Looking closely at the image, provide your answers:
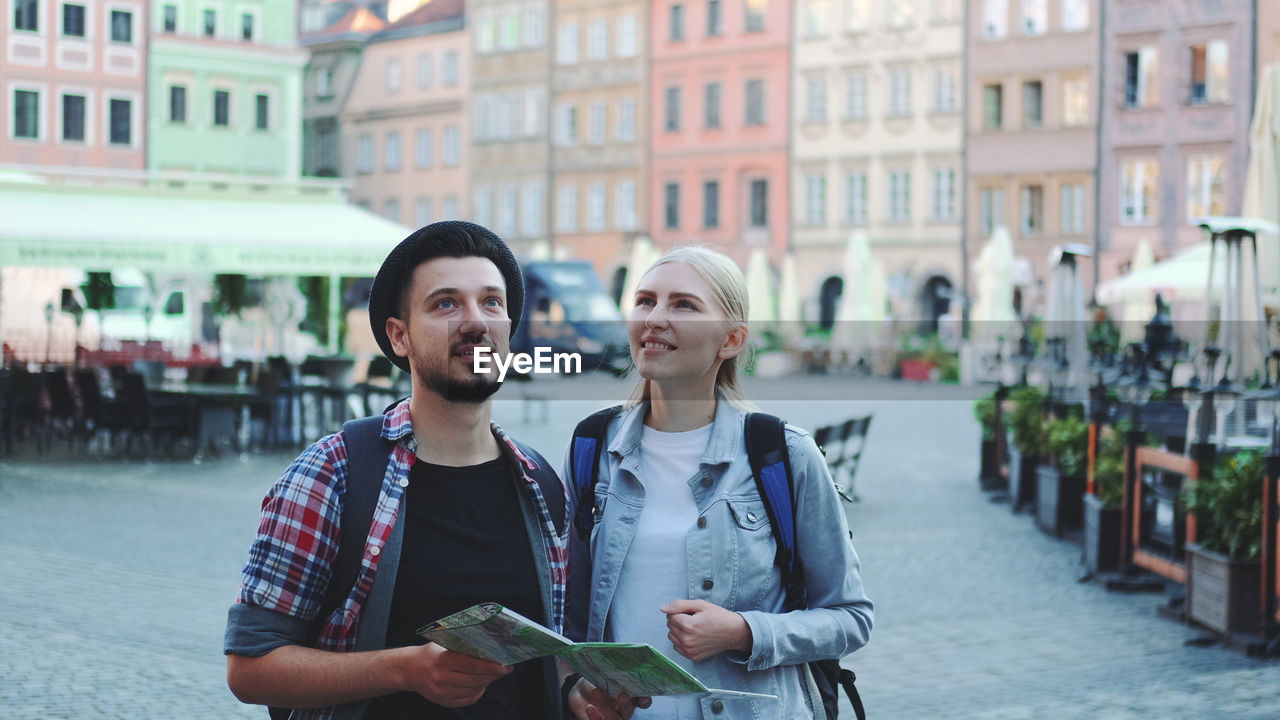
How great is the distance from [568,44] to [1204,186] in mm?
22648

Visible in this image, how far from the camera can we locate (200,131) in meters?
50.4

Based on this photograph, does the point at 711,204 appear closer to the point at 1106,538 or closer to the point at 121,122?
the point at 121,122

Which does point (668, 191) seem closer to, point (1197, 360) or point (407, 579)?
point (1197, 360)

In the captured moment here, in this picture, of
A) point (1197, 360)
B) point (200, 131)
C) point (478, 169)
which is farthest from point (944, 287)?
point (1197, 360)

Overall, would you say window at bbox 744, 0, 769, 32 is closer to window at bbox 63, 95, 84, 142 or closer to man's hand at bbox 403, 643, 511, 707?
window at bbox 63, 95, 84, 142

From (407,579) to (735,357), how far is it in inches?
30.1

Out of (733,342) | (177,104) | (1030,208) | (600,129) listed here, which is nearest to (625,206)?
(600,129)

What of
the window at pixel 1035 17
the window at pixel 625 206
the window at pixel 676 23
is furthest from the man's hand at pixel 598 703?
the window at pixel 676 23

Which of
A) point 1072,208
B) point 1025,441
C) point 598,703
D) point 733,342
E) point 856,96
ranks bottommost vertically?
point 1025,441

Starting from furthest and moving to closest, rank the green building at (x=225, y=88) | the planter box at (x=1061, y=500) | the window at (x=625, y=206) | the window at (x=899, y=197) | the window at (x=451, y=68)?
1. the window at (x=451, y=68)
2. the window at (x=625, y=206)
3. the green building at (x=225, y=88)
4. the window at (x=899, y=197)
5. the planter box at (x=1061, y=500)

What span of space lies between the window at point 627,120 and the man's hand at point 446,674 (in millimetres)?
50790

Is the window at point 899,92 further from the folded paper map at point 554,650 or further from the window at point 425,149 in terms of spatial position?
the folded paper map at point 554,650

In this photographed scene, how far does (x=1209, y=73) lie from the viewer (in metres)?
40.5

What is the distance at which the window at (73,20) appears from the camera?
47000 millimetres
